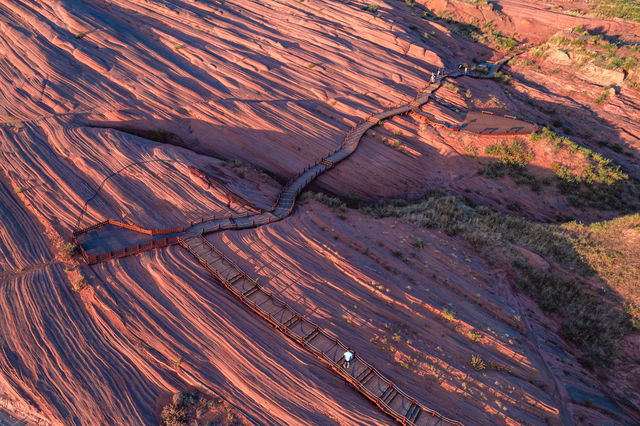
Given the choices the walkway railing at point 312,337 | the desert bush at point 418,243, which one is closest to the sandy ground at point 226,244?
the desert bush at point 418,243

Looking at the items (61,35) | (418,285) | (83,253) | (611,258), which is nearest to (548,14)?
(611,258)

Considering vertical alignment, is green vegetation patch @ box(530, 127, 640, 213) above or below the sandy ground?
above

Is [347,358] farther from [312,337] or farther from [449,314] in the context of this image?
[449,314]

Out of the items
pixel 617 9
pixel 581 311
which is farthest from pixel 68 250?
pixel 617 9

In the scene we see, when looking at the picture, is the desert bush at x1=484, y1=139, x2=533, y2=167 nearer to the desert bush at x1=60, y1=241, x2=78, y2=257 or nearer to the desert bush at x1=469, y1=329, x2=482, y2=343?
the desert bush at x1=469, y1=329, x2=482, y2=343

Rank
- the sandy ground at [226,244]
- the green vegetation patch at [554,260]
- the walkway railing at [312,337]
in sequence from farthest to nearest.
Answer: the green vegetation patch at [554,260], the sandy ground at [226,244], the walkway railing at [312,337]

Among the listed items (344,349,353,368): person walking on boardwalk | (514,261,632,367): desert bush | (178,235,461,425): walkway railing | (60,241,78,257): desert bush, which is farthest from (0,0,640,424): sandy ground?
(514,261,632,367): desert bush

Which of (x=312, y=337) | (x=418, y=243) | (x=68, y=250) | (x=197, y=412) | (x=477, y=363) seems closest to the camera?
(x=197, y=412)

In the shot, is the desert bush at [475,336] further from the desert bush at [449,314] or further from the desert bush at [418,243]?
the desert bush at [418,243]
